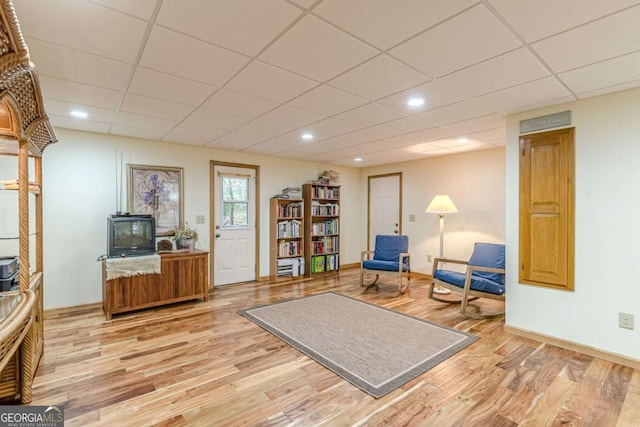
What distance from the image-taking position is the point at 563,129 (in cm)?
281

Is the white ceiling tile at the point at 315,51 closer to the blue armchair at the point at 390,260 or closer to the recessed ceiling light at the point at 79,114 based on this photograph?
the recessed ceiling light at the point at 79,114

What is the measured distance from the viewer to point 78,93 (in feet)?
8.56

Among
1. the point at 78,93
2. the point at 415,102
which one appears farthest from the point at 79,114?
the point at 415,102

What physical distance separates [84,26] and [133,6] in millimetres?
400

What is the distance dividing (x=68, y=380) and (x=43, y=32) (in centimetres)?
232

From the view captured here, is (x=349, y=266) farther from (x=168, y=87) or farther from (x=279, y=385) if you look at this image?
(x=168, y=87)

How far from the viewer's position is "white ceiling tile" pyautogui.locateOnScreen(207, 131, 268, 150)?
159 inches

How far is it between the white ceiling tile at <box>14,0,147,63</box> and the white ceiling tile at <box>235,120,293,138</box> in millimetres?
1651

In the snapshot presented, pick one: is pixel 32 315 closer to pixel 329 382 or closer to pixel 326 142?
pixel 329 382

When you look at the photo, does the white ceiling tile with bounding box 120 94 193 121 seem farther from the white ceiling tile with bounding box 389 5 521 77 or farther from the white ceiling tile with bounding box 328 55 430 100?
the white ceiling tile with bounding box 389 5 521 77

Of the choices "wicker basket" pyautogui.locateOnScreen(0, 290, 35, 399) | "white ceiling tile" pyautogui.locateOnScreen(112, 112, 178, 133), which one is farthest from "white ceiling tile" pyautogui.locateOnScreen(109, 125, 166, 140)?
"wicker basket" pyautogui.locateOnScreen(0, 290, 35, 399)

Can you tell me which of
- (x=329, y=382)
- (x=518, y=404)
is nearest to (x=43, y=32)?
(x=329, y=382)

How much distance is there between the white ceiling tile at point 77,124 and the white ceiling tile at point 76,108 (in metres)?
0.15

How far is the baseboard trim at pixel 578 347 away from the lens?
2492 mm
